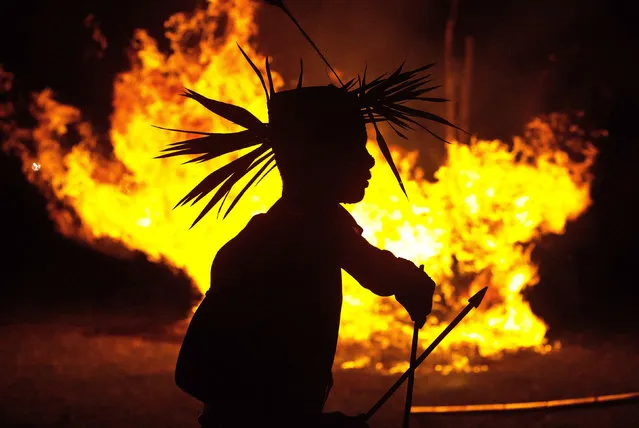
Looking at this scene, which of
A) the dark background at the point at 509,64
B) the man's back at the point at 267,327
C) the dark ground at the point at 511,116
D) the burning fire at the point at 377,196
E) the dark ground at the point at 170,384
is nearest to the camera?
the man's back at the point at 267,327

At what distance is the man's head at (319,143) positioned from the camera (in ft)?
7.57

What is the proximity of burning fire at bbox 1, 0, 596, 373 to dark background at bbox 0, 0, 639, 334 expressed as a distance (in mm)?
380

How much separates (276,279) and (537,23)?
8.74 meters

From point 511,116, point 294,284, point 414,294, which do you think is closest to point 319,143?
point 294,284

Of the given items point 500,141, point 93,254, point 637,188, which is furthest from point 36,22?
point 637,188

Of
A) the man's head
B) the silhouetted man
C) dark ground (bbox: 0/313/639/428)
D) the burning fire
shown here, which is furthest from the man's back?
the burning fire

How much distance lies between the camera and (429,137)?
1010cm

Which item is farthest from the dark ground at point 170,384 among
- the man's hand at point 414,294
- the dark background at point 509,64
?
the man's hand at point 414,294

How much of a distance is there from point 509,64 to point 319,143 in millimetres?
8362

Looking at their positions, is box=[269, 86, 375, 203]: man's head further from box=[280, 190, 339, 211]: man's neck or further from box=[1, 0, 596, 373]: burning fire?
box=[1, 0, 596, 373]: burning fire

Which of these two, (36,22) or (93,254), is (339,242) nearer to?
(36,22)

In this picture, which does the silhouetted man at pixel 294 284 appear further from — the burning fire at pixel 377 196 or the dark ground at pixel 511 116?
the burning fire at pixel 377 196

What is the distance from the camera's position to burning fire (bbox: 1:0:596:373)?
28.3 feet

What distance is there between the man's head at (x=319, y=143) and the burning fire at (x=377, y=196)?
19.5 ft
